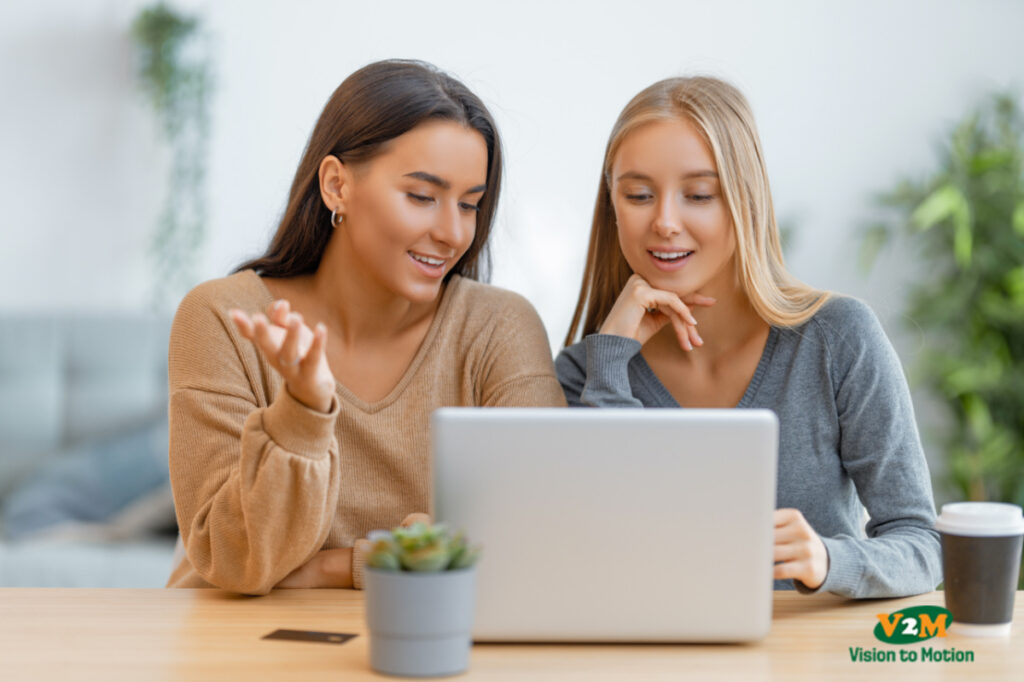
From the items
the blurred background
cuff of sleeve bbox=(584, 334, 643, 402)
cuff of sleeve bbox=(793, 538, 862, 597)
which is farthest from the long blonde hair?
the blurred background

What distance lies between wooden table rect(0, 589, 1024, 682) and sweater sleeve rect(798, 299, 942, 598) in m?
0.04

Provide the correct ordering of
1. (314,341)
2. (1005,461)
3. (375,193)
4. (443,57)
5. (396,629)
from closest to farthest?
1. (396,629)
2. (314,341)
3. (375,193)
4. (1005,461)
5. (443,57)

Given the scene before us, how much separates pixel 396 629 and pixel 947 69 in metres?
3.46

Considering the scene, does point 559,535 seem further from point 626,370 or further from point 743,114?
point 743,114

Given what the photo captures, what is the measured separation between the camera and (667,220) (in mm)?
1599

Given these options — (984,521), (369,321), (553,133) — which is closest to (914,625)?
(984,521)

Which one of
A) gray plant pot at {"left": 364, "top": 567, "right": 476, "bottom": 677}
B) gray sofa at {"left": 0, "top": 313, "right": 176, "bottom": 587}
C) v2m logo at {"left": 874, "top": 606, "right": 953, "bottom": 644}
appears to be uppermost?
gray plant pot at {"left": 364, "top": 567, "right": 476, "bottom": 677}

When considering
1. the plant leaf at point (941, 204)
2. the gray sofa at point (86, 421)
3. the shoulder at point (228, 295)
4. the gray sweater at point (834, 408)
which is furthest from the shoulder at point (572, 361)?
the plant leaf at point (941, 204)

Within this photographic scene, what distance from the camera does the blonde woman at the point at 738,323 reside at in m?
1.58

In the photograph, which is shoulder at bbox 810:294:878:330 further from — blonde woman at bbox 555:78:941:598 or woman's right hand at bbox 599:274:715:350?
woman's right hand at bbox 599:274:715:350

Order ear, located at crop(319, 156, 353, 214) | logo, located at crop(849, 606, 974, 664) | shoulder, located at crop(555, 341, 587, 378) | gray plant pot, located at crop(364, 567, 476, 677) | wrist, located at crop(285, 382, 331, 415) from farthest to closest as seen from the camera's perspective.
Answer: shoulder, located at crop(555, 341, 587, 378), ear, located at crop(319, 156, 353, 214), wrist, located at crop(285, 382, 331, 415), logo, located at crop(849, 606, 974, 664), gray plant pot, located at crop(364, 567, 476, 677)

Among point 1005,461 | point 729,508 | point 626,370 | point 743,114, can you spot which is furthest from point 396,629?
point 1005,461

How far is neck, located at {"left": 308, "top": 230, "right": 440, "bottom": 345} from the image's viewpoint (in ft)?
5.73

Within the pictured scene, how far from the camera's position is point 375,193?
164 cm
